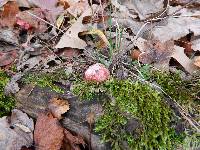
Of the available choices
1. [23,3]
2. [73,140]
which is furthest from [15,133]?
[23,3]

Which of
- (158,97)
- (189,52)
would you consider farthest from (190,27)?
(158,97)

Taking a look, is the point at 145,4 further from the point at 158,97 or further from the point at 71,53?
the point at 158,97

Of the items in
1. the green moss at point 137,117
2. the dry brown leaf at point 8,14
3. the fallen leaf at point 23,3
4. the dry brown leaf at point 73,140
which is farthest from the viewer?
the fallen leaf at point 23,3

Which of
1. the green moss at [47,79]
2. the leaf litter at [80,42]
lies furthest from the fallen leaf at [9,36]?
the green moss at [47,79]

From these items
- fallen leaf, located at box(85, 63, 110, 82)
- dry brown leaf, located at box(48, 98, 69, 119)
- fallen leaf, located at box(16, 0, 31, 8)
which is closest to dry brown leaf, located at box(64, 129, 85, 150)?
dry brown leaf, located at box(48, 98, 69, 119)

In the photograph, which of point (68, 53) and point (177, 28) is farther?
point (177, 28)

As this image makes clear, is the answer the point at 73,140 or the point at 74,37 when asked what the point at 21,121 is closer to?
the point at 73,140

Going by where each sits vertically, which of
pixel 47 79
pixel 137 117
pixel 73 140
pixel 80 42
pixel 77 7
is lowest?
pixel 73 140

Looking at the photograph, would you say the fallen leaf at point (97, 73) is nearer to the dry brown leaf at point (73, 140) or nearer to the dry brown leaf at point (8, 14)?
the dry brown leaf at point (73, 140)
